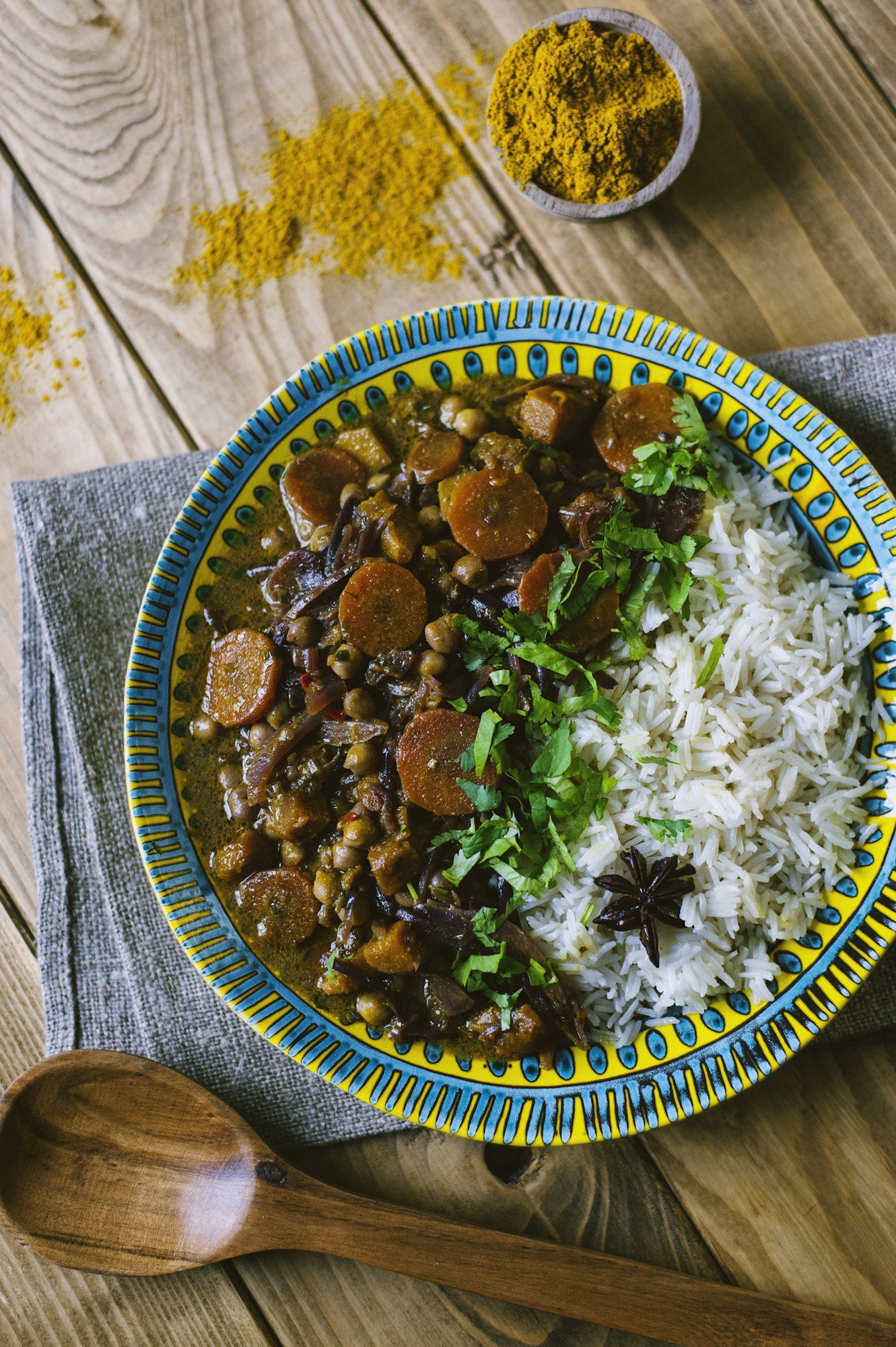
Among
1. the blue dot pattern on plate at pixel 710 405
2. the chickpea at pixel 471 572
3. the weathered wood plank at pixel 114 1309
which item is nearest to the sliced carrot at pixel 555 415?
the blue dot pattern on plate at pixel 710 405

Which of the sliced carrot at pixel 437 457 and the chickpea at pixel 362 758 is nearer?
the chickpea at pixel 362 758

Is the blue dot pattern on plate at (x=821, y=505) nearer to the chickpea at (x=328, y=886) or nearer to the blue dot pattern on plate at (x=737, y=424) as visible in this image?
the blue dot pattern on plate at (x=737, y=424)

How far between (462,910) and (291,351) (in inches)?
79.1

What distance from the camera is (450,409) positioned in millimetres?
2951

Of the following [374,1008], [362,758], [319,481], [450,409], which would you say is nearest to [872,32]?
[450,409]

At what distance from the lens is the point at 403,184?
3.31 m

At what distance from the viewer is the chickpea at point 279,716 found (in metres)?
2.86

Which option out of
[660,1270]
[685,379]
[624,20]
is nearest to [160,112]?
[624,20]

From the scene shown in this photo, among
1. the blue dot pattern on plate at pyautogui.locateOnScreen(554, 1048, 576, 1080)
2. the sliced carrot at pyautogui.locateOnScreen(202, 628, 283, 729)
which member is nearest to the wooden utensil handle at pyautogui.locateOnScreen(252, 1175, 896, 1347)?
the blue dot pattern on plate at pyautogui.locateOnScreen(554, 1048, 576, 1080)

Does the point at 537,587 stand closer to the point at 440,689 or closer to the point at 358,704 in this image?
the point at 440,689

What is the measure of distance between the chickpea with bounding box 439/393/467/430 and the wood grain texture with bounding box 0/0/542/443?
0.54 metres

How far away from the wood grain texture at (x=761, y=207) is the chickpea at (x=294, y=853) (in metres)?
2.09

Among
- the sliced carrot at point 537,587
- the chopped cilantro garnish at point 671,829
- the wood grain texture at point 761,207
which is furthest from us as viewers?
the wood grain texture at point 761,207

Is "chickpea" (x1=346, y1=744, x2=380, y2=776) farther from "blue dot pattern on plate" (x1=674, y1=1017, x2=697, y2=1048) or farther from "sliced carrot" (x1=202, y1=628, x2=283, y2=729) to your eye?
"blue dot pattern on plate" (x1=674, y1=1017, x2=697, y2=1048)
